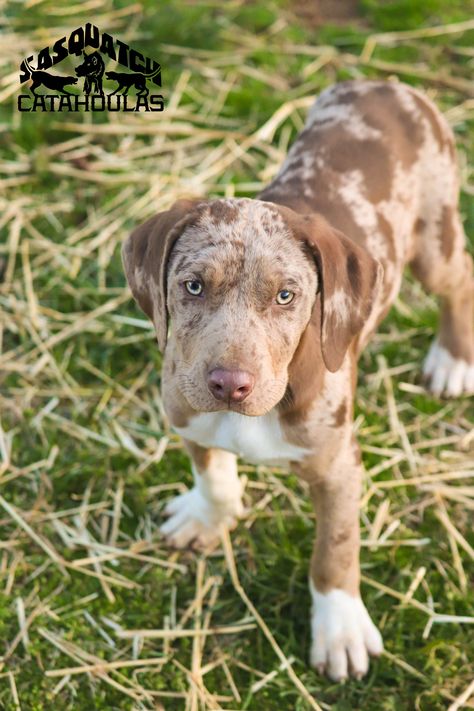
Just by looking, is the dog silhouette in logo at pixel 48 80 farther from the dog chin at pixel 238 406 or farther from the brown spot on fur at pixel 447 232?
the dog chin at pixel 238 406

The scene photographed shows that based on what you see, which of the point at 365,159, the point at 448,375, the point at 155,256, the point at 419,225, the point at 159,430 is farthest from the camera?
the point at 448,375

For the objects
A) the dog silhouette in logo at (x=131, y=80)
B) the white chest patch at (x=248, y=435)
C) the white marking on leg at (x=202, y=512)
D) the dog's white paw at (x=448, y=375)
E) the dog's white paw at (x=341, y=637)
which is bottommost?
the dog's white paw at (x=341, y=637)

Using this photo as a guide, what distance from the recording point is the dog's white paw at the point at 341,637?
4516 mm

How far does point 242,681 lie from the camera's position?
15.0 ft

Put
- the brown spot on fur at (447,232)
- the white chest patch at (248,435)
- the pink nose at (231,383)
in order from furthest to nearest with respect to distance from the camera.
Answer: the brown spot on fur at (447,232), the white chest patch at (248,435), the pink nose at (231,383)

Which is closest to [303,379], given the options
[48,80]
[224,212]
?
[224,212]

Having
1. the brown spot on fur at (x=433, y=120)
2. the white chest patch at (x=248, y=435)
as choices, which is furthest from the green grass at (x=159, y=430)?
the brown spot on fur at (x=433, y=120)

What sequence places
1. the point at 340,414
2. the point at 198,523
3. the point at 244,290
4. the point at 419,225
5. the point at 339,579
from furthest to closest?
the point at 419,225
the point at 198,523
the point at 339,579
the point at 340,414
the point at 244,290

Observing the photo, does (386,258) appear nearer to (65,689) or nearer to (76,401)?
(76,401)

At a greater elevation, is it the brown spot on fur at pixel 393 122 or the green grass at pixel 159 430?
the brown spot on fur at pixel 393 122

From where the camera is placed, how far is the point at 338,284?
3.75 metres

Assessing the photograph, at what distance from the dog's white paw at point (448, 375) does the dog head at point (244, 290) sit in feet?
6.95

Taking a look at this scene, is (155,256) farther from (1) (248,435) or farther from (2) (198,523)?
(2) (198,523)

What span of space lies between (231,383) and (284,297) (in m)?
0.46
